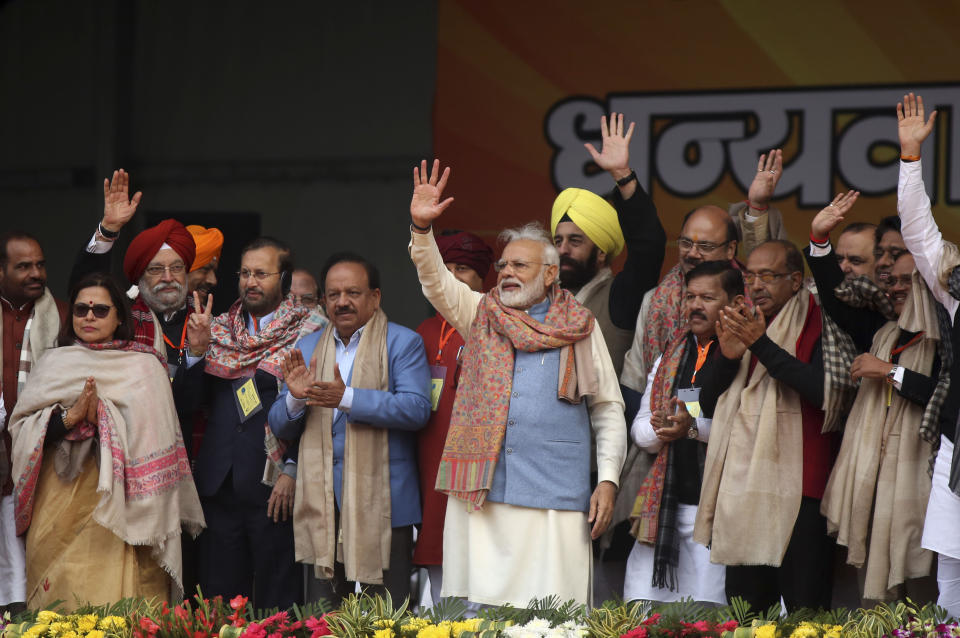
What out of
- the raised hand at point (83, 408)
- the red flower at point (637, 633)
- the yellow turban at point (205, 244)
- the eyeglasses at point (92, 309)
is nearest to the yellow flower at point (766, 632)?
the red flower at point (637, 633)

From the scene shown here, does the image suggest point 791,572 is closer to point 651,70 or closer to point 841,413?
point 841,413

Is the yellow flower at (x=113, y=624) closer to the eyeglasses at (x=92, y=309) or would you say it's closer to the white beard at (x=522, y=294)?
the eyeglasses at (x=92, y=309)

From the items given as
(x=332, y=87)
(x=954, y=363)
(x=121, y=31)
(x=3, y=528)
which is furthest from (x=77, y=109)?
(x=954, y=363)

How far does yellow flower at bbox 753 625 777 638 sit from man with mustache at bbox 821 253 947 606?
1117 millimetres

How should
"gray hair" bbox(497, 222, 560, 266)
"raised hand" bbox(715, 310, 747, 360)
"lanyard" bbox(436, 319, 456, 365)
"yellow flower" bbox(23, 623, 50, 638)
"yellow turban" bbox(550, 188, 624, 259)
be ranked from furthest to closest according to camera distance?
"yellow turban" bbox(550, 188, 624, 259) → "lanyard" bbox(436, 319, 456, 365) → "gray hair" bbox(497, 222, 560, 266) → "raised hand" bbox(715, 310, 747, 360) → "yellow flower" bbox(23, 623, 50, 638)

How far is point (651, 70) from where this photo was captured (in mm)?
7664

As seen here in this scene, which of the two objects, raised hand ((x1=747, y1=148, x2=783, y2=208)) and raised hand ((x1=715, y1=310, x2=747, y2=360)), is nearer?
raised hand ((x1=715, y1=310, x2=747, y2=360))

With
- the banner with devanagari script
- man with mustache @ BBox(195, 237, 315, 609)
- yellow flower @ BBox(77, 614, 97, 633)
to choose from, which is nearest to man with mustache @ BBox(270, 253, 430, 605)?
man with mustache @ BBox(195, 237, 315, 609)

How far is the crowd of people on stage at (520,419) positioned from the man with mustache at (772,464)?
0.01 metres

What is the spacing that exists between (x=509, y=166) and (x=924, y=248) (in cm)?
401

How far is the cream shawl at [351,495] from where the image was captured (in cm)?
480

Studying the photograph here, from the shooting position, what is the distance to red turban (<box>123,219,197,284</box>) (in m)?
5.44

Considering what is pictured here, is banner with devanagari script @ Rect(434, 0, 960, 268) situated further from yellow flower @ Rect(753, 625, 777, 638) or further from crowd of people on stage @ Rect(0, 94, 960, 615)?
yellow flower @ Rect(753, 625, 777, 638)

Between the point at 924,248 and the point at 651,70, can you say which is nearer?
the point at 924,248
